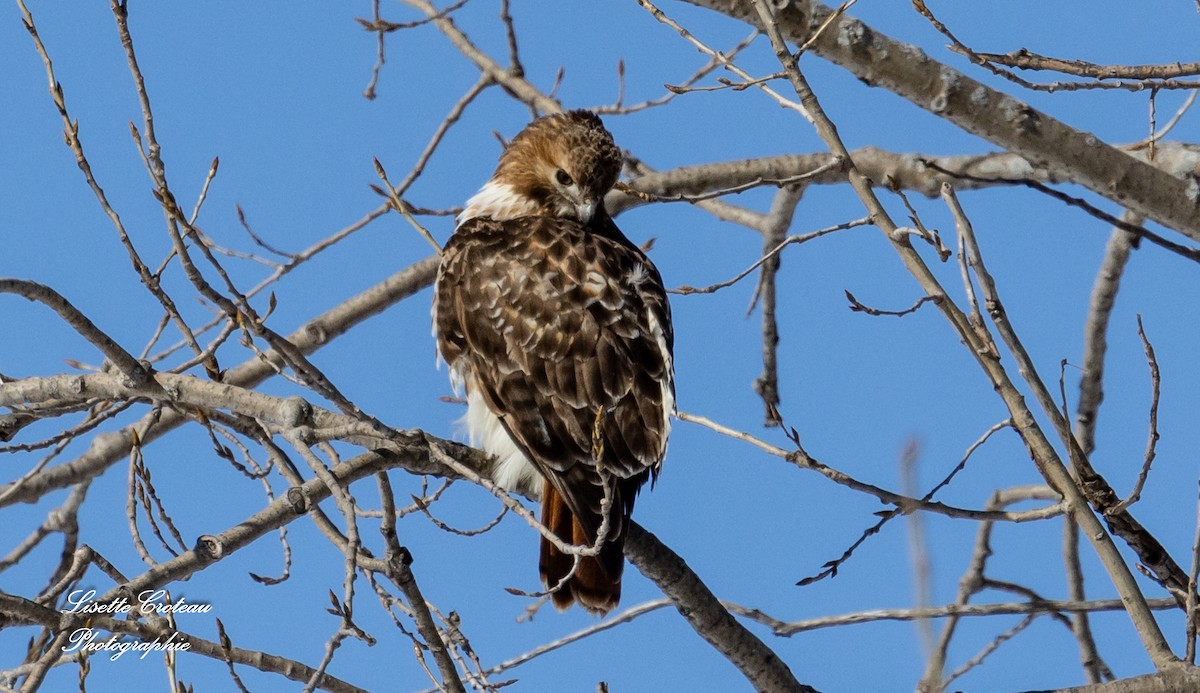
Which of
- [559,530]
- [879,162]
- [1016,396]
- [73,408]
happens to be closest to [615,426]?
[559,530]

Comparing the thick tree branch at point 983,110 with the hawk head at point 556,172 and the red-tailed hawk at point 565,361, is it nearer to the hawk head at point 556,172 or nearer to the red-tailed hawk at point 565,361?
the hawk head at point 556,172

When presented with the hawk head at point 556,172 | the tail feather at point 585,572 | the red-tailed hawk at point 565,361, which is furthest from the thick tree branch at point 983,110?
the tail feather at point 585,572

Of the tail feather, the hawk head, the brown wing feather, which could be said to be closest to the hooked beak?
the hawk head

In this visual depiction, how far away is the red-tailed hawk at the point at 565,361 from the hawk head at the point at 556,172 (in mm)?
16

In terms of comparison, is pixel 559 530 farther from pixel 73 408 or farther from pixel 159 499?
pixel 73 408

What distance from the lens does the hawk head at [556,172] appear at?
4863 millimetres

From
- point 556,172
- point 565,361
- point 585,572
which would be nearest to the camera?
point 585,572

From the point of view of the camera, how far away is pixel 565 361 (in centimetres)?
405

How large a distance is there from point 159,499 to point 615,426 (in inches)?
51.0

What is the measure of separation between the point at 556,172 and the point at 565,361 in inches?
45.6

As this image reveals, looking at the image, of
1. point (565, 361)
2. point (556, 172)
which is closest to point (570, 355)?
point (565, 361)

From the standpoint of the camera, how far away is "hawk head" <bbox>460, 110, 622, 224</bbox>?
486 centimetres

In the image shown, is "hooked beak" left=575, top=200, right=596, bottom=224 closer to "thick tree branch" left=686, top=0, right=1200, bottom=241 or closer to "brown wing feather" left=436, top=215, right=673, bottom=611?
"brown wing feather" left=436, top=215, right=673, bottom=611

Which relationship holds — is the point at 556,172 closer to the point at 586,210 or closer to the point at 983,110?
the point at 586,210
